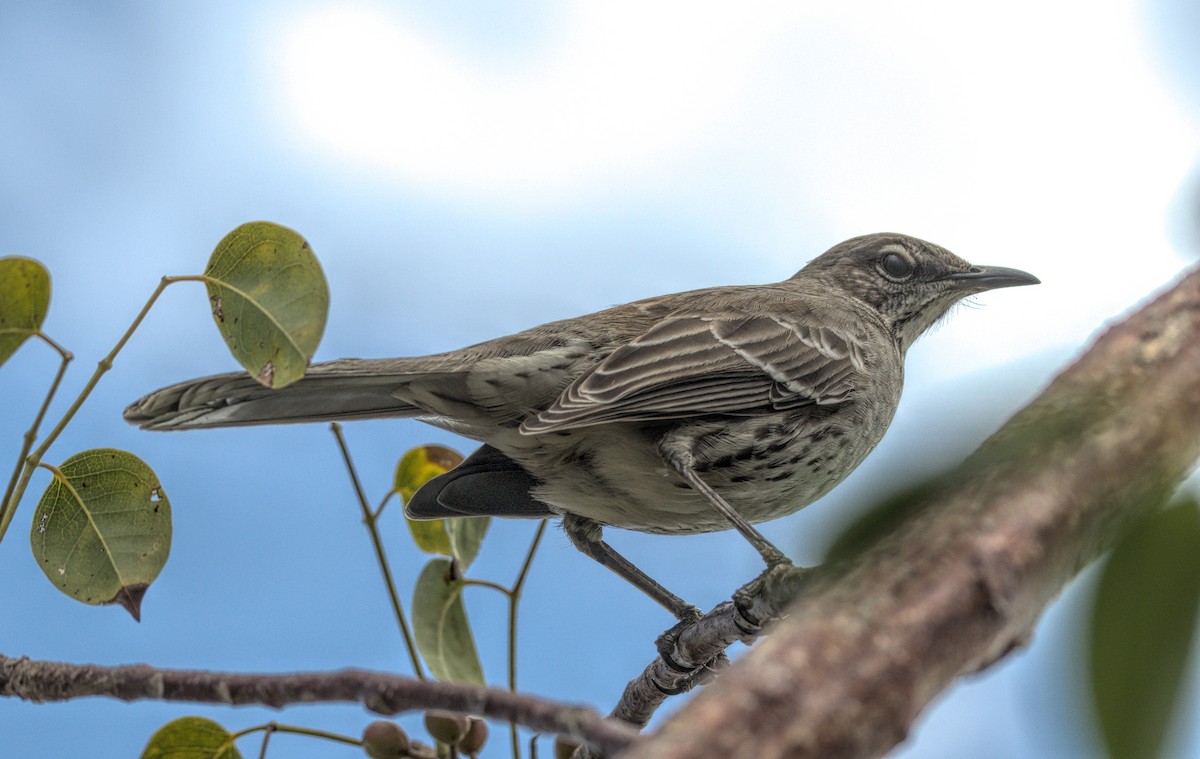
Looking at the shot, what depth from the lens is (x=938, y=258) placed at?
5.66 meters

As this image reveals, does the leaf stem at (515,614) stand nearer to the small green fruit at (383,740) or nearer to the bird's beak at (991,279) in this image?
the small green fruit at (383,740)

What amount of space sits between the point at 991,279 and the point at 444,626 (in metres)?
3.34

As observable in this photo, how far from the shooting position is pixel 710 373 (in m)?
4.04

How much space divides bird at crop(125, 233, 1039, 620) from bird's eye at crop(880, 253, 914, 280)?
2.96 ft

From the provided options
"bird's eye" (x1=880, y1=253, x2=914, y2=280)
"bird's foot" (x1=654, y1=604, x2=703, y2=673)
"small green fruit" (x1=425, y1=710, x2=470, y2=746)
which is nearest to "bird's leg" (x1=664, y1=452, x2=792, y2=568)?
"bird's foot" (x1=654, y1=604, x2=703, y2=673)

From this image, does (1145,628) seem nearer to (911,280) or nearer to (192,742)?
(192,742)

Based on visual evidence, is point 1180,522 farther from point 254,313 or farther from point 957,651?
point 254,313

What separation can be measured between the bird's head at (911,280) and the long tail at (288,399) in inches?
103

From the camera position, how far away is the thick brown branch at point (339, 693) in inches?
68.1

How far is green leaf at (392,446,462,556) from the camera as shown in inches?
155

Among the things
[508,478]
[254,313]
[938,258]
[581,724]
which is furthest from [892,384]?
[581,724]

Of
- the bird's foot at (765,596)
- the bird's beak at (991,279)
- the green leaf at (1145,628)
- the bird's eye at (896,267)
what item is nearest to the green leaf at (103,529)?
the bird's foot at (765,596)

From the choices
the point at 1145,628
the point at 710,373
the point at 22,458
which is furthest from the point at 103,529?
the point at 1145,628

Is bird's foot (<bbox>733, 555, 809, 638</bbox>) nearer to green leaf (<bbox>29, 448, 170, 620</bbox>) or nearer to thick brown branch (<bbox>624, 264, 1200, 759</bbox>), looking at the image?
green leaf (<bbox>29, 448, 170, 620</bbox>)
